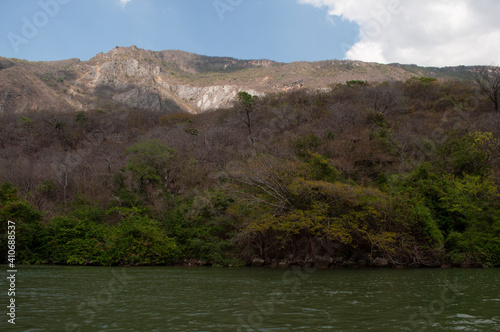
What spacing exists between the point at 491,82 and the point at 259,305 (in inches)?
1706

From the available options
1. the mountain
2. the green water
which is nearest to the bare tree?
the green water

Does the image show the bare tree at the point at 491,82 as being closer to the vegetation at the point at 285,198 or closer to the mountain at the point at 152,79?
the vegetation at the point at 285,198

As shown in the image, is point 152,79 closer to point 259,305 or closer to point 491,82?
point 491,82

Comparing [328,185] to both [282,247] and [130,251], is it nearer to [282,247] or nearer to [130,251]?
[282,247]

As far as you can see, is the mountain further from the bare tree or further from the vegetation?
the vegetation

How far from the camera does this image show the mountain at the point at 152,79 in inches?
3290

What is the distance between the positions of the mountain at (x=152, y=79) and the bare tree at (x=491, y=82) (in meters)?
38.0

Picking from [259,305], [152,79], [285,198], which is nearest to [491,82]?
[285,198]

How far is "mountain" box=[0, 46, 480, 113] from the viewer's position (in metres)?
83.6

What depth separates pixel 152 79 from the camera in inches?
4419

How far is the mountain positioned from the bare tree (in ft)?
125

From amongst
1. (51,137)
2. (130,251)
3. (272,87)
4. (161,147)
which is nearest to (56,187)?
(161,147)

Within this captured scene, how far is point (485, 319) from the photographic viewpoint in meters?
8.27

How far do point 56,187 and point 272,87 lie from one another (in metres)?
66.9
